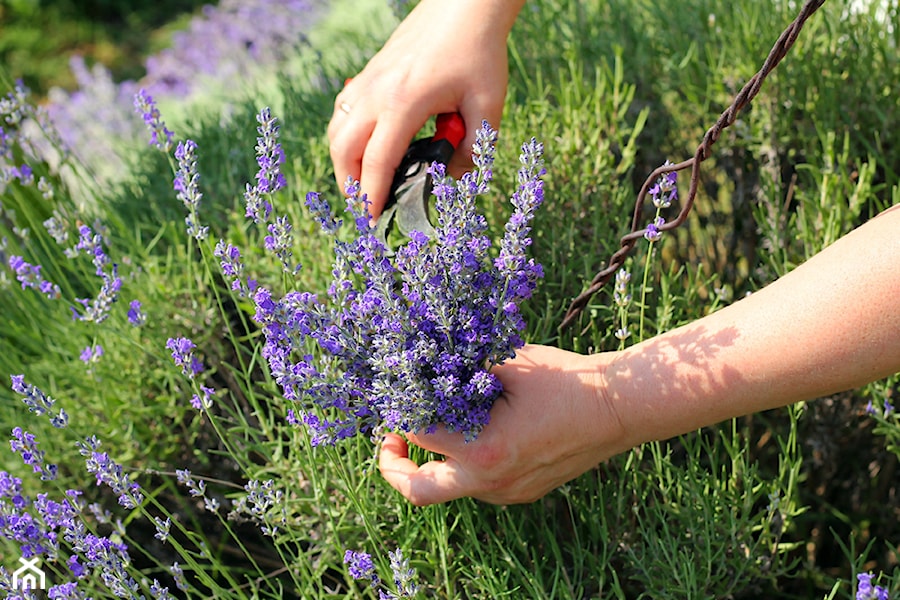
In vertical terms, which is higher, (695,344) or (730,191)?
(730,191)

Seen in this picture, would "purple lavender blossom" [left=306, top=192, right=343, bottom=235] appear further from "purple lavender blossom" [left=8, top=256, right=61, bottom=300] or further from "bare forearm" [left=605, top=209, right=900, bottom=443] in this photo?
"purple lavender blossom" [left=8, top=256, right=61, bottom=300]

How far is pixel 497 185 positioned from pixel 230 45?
3.47 metres

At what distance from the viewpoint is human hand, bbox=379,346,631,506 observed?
4.66 feet

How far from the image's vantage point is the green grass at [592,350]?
1.62 metres

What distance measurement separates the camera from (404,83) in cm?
173

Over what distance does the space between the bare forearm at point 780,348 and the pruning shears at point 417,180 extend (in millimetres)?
444

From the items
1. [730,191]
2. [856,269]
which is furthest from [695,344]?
[730,191]

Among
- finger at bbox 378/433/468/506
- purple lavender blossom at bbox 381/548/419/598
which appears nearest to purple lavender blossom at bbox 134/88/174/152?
finger at bbox 378/433/468/506

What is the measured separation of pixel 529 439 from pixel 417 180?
0.53 m

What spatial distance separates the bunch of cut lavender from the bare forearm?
215 millimetres

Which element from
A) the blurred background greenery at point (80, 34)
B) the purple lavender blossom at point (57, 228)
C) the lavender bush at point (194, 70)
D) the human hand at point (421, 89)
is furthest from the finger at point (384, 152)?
the blurred background greenery at point (80, 34)

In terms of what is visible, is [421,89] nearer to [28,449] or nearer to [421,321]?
[421,321]

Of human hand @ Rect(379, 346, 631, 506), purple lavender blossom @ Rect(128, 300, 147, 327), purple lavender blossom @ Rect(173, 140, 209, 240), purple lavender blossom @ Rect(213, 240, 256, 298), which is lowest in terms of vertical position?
human hand @ Rect(379, 346, 631, 506)

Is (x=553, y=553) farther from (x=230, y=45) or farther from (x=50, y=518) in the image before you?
(x=230, y=45)
